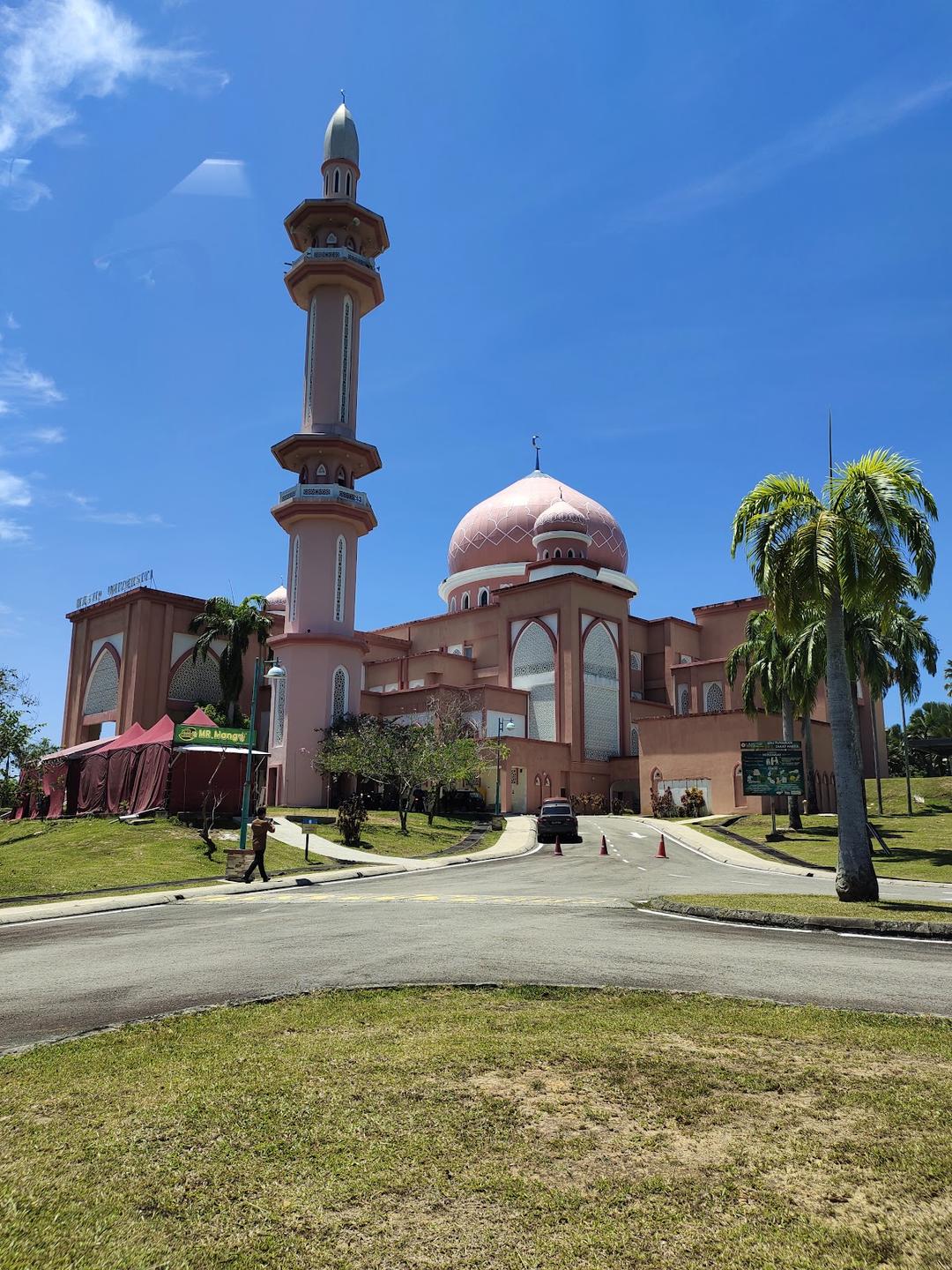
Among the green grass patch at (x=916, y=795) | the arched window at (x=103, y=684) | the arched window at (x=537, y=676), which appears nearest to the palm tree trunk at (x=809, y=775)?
the green grass patch at (x=916, y=795)

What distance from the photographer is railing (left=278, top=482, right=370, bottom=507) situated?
158ft

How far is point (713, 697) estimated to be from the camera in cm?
5912

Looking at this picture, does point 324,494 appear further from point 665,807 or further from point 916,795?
point 916,795

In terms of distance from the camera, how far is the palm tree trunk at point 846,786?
16.0m

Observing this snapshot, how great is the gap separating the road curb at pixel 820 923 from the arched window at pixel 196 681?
4665cm

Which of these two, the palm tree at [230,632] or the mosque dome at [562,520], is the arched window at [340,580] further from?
the mosque dome at [562,520]

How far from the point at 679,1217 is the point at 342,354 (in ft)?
166

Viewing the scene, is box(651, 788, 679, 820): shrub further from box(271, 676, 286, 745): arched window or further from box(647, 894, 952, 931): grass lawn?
box(647, 894, 952, 931): grass lawn

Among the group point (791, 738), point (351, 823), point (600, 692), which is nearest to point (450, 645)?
point (600, 692)

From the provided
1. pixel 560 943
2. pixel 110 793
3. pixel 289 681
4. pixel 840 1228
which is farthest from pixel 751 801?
pixel 840 1228

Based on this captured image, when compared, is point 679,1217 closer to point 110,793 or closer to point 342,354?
point 110,793

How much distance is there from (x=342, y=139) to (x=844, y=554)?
4771 cm

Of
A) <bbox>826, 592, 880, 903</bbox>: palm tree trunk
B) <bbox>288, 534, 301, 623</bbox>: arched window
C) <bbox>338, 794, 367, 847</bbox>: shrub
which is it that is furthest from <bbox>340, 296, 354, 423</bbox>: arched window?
<bbox>826, 592, 880, 903</bbox>: palm tree trunk

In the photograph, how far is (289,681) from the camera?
155 ft
